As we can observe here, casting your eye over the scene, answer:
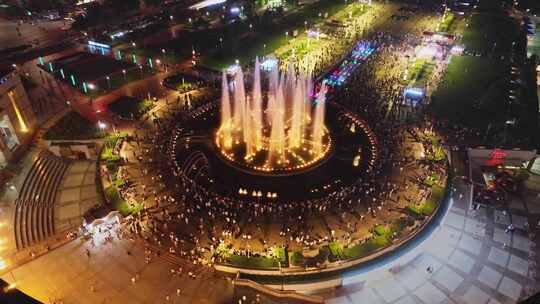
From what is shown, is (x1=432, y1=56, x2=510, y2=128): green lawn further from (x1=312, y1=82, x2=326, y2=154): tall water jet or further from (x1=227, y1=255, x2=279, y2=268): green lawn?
(x1=227, y1=255, x2=279, y2=268): green lawn

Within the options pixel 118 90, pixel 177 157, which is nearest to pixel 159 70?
pixel 118 90

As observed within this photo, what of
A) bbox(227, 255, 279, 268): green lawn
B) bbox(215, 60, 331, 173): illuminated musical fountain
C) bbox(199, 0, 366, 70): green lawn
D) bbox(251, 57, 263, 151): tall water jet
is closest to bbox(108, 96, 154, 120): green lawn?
bbox(215, 60, 331, 173): illuminated musical fountain

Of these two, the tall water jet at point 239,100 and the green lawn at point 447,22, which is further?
the green lawn at point 447,22

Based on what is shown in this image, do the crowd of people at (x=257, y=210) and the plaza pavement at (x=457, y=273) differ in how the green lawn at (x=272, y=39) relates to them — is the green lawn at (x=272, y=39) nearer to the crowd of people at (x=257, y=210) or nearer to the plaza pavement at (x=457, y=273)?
the crowd of people at (x=257, y=210)

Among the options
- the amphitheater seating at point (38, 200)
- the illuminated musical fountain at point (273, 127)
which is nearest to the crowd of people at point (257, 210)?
the illuminated musical fountain at point (273, 127)

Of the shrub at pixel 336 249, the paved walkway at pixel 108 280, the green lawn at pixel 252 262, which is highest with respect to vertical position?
the paved walkway at pixel 108 280

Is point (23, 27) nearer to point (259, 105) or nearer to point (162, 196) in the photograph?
point (259, 105)

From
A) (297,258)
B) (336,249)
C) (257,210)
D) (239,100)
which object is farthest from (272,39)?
(297,258)
